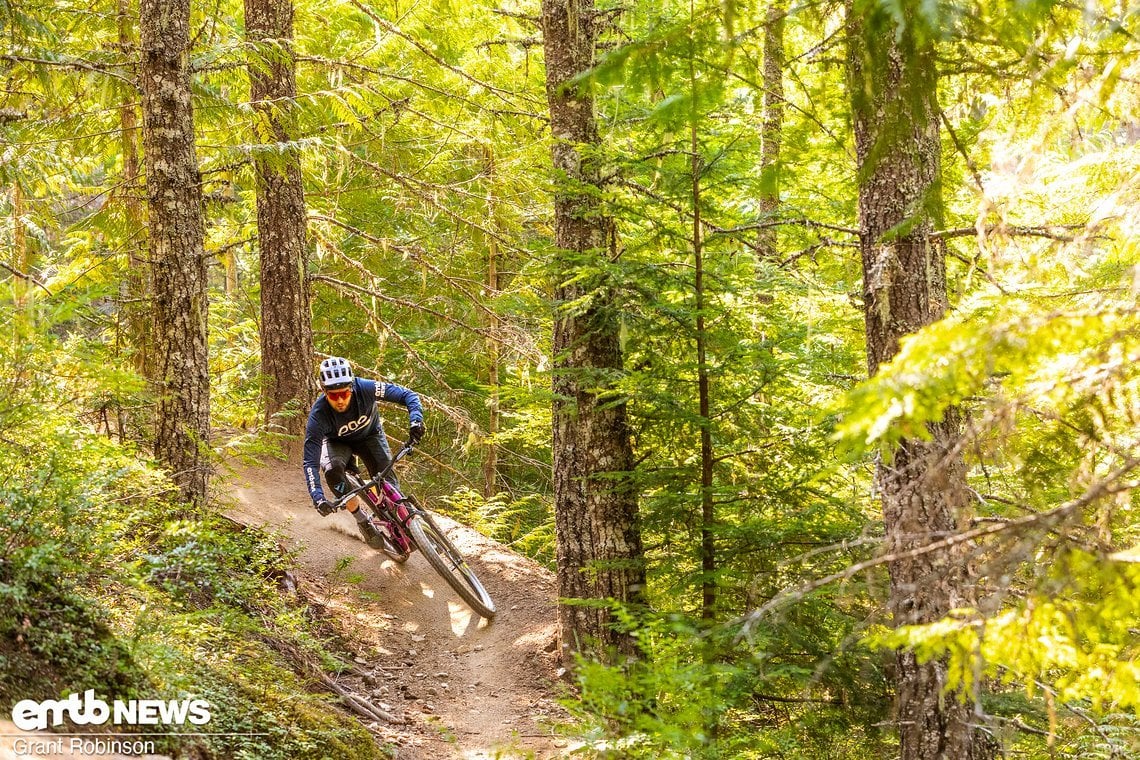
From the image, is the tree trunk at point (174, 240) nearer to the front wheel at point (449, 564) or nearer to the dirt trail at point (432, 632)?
the dirt trail at point (432, 632)

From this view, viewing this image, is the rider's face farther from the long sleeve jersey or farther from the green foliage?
the green foliage

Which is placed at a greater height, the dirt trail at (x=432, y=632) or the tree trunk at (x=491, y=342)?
the tree trunk at (x=491, y=342)

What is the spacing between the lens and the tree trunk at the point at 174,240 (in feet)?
26.6

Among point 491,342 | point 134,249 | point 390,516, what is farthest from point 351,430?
point 491,342

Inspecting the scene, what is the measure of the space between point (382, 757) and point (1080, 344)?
5.92 metres

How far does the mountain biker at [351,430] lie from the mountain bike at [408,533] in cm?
14

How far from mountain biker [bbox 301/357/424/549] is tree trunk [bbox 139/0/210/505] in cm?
150

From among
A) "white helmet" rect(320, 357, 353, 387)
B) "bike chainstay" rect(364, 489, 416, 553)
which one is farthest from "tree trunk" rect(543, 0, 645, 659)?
"white helmet" rect(320, 357, 353, 387)

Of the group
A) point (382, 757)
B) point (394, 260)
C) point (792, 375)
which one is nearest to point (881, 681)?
point (792, 375)

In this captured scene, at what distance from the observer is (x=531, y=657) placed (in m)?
9.68

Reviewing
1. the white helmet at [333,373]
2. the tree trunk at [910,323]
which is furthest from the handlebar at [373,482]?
the tree trunk at [910,323]

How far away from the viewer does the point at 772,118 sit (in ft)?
27.2

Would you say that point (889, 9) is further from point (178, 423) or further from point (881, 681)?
point (178, 423)

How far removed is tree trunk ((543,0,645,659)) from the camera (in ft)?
28.8
